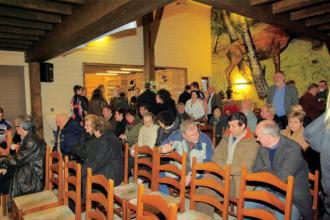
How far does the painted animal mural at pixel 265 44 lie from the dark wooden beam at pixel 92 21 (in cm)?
595

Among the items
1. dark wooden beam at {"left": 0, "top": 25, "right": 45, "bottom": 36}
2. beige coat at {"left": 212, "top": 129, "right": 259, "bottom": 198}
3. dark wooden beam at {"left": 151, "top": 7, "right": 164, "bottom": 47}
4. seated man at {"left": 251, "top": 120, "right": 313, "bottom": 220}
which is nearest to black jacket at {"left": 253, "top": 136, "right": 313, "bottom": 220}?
seated man at {"left": 251, "top": 120, "right": 313, "bottom": 220}

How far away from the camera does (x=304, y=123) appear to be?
3.37 m

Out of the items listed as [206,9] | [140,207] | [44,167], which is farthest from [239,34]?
[140,207]

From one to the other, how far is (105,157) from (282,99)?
10.1 feet

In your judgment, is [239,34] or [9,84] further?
[239,34]

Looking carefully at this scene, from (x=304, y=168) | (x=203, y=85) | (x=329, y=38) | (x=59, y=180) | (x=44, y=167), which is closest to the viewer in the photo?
(x=304, y=168)

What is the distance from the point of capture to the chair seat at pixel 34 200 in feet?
8.97

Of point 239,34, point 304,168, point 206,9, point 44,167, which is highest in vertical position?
point 206,9

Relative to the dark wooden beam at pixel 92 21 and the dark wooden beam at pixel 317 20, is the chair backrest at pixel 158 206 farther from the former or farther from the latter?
the dark wooden beam at pixel 317 20

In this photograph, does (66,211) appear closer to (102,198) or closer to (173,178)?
(102,198)

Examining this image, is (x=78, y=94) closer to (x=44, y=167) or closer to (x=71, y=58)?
(x=71, y=58)

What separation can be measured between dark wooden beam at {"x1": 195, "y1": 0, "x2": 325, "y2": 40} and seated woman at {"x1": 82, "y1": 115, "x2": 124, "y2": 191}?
186 centimetres

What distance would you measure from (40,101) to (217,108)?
4118mm

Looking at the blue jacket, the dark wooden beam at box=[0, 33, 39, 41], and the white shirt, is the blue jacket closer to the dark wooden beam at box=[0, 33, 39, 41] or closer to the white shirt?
the dark wooden beam at box=[0, 33, 39, 41]
